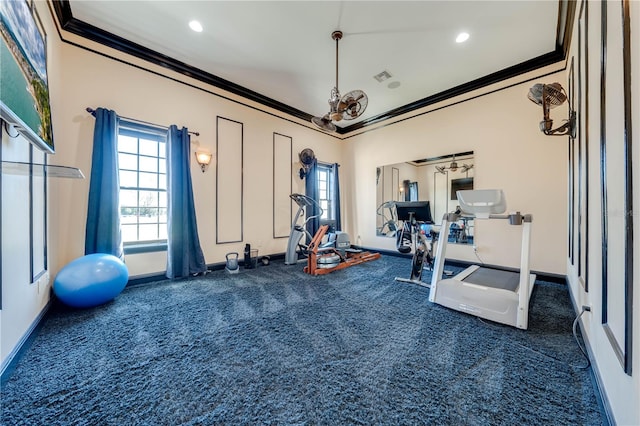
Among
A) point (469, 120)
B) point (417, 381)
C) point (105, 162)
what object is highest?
point (469, 120)

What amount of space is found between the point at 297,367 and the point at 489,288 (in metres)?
2.13

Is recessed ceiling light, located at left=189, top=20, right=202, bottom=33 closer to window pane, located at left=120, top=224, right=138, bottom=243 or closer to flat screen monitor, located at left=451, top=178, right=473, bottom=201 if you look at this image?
window pane, located at left=120, top=224, right=138, bottom=243

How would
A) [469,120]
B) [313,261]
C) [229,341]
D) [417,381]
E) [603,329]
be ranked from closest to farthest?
[603,329] → [417,381] → [229,341] → [313,261] → [469,120]

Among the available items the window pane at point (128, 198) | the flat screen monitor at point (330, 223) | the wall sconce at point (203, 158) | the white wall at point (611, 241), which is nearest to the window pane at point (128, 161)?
the window pane at point (128, 198)

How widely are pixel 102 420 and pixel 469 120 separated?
5.70 m

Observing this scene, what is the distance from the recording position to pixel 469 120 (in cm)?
430

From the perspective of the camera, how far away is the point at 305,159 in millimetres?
5426

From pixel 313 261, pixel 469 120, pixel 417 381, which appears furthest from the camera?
pixel 469 120

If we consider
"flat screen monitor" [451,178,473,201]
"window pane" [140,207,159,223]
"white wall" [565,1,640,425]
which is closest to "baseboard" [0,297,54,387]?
"window pane" [140,207,159,223]

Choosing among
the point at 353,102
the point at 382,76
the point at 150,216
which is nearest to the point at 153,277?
the point at 150,216

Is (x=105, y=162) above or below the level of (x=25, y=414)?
above

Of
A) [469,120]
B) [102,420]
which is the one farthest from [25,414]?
[469,120]

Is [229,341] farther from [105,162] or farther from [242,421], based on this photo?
[105,162]

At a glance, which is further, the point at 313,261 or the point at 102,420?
the point at 313,261
